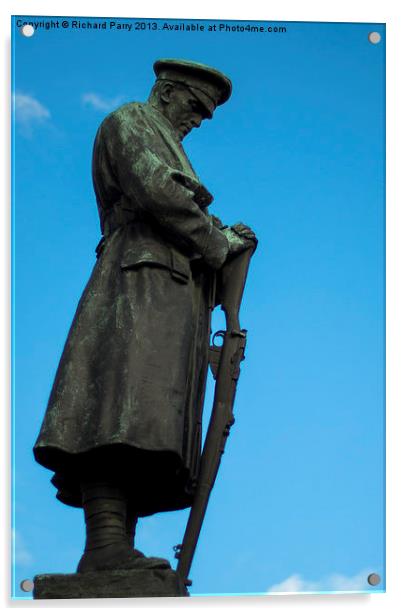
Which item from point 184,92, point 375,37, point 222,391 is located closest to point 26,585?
point 222,391

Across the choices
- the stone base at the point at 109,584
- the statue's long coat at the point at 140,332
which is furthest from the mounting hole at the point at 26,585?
the statue's long coat at the point at 140,332

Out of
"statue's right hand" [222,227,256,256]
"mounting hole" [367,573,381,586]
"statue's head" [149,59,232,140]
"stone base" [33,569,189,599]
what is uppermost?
"statue's head" [149,59,232,140]

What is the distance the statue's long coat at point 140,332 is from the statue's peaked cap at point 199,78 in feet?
1.09

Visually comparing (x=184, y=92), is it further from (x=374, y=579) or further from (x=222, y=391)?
(x=374, y=579)

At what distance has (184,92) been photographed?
13.3 m

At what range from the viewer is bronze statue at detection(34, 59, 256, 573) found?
→ 12039mm

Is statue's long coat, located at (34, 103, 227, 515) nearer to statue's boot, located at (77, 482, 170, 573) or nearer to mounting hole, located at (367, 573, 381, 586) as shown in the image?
statue's boot, located at (77, 482, 170, 573)

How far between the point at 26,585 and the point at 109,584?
1.79 ft

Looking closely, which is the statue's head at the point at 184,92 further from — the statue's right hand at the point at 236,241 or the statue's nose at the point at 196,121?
the statue's right hand at the point at 236,241

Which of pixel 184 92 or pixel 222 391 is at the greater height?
pixel 184 92

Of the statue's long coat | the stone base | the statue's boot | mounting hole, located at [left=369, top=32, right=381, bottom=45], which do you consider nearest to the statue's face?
the statue's long coat

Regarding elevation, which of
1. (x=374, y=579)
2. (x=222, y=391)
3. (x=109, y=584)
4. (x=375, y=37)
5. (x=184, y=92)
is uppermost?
(x=375, y=37)

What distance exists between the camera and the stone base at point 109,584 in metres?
11.6

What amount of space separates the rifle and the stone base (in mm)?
401
